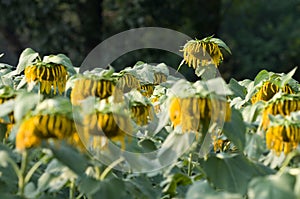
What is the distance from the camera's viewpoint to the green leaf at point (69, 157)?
100 centimetres

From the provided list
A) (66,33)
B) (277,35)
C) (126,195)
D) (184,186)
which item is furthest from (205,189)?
(277,35)

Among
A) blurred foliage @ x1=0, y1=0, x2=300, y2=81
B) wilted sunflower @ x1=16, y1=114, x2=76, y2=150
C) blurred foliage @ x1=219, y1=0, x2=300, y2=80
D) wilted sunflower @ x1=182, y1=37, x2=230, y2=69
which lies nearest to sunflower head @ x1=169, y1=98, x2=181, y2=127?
wilted sunflower @ x1=16, y1=114, x2=76, y2=150

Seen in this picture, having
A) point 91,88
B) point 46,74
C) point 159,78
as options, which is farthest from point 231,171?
point 159,78

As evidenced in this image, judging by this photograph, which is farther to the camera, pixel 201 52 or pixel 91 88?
pixel 201 52

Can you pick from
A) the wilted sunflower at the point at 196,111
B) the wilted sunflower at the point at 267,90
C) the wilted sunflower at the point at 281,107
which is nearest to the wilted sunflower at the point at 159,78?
the wilted sunflower at the point at 267,90

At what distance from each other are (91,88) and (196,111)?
20cm

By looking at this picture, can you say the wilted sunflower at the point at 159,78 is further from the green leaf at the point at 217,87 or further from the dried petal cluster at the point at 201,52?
the green leaf at the point at 217,87

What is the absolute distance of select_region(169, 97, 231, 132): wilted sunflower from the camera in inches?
43.8

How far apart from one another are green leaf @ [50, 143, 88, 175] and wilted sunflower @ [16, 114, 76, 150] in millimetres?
20

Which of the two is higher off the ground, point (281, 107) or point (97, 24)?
point (97, 24)

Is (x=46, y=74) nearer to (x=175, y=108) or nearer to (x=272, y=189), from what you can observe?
(x=175, y=108)

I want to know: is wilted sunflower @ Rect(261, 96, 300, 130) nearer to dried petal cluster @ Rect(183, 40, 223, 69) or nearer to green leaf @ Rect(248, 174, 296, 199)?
green leaf @ Rect(248, 174, 296, 199)

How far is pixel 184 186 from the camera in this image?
4.22ft

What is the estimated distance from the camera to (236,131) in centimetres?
115
